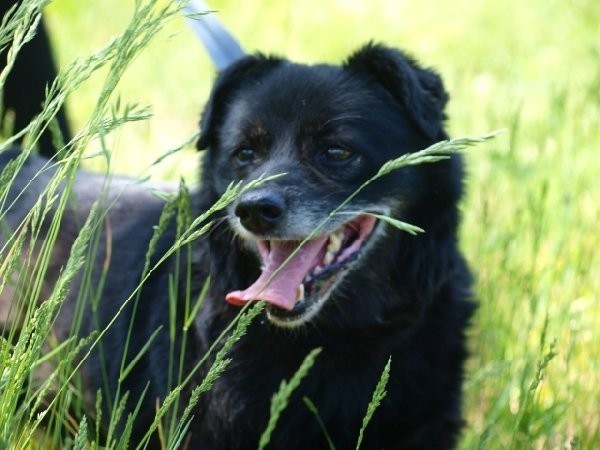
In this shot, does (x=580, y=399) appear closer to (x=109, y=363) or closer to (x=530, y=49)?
(x=109, y=363)

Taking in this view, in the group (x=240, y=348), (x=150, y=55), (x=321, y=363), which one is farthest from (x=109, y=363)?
(x=150, y=55)

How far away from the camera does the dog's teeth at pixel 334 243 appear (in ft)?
10.6

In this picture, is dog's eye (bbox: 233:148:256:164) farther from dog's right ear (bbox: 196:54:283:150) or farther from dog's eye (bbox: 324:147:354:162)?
dog's eye (bbox: 324:147:354:162)

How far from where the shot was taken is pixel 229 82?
11.5ft

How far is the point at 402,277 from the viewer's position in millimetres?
3453

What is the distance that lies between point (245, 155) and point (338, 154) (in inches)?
12.6

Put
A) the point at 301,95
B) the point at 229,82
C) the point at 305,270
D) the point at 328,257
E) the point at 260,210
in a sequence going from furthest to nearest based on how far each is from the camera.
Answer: the point at 229,82
the point at 301,95
the point at 328,257
the point at 305,270
the point at 260,210

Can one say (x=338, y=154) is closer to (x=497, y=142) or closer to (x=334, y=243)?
(x=334, y=243)

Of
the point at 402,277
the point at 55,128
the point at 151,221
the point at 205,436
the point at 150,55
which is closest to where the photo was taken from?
the point at 55,128

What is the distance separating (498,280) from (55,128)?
6.70ft

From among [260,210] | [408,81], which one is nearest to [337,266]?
[260,210]

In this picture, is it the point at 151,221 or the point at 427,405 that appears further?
the point at 151,221

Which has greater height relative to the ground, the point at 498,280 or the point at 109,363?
the point at 109,363

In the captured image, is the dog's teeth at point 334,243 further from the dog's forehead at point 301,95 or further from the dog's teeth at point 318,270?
the dog's forehead at point 301,95
